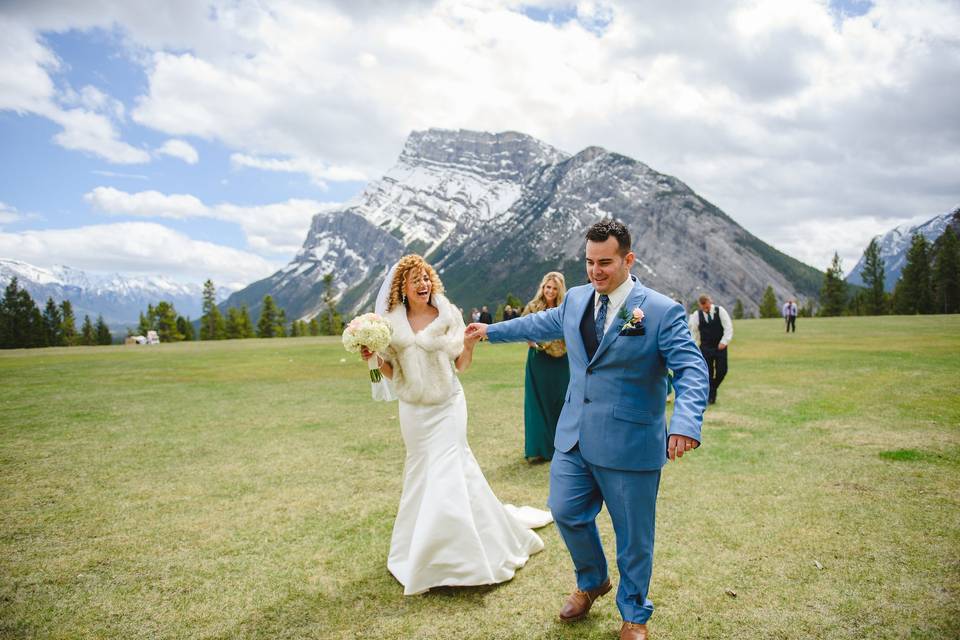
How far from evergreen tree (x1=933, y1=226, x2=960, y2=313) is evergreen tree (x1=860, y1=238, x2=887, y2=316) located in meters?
13.0

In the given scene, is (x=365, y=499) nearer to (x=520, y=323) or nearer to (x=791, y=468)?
(x=520, y=323)

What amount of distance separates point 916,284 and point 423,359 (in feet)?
316

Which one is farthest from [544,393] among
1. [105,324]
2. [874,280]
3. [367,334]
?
[874,280]

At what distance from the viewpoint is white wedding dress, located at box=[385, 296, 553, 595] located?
5039mm

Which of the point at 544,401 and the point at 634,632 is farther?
the point at 544,401

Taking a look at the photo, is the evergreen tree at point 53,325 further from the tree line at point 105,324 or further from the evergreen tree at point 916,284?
the evergreen tree at point 916,284

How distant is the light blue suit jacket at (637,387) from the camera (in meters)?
3.71

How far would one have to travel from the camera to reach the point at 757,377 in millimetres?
17844

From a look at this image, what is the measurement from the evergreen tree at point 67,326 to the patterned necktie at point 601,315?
102m

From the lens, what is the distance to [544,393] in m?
9.15

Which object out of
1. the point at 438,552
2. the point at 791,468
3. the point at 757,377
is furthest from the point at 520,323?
the point at 757,377

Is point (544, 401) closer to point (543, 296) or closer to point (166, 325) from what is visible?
point (543, 296)

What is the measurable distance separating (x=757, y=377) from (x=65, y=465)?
721 inches

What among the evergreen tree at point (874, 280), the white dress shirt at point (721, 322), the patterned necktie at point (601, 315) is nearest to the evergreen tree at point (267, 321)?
the white dress shirt at point (721, 322)
